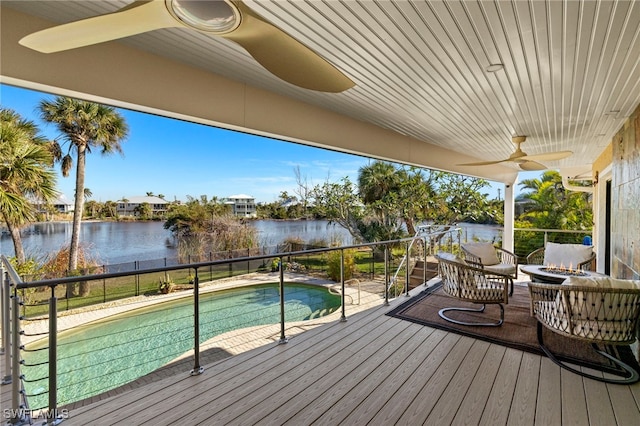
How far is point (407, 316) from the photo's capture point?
3.95m

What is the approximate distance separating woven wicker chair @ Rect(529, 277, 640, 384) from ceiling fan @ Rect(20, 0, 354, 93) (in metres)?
2.66

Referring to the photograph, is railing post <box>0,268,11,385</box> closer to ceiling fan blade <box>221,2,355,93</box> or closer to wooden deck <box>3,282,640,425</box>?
wooden deck <box>3,282,640,425</box>

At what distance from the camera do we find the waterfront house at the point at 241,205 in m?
11.9

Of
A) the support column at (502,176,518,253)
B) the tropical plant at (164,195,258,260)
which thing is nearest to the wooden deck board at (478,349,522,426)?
the support column at (502,176,518,253)

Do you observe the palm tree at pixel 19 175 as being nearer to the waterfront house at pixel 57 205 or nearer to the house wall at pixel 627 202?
the waterfront house at pixel 57 205

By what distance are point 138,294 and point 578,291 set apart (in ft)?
32.1

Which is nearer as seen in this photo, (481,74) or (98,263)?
(481,74)

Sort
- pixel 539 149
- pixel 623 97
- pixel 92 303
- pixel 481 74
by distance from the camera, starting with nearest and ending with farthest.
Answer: pixel 481 74 → pixel 623 97 → pixel 539 149 → pixel 92 303

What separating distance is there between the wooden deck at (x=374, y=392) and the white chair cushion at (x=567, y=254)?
2867 millimetres

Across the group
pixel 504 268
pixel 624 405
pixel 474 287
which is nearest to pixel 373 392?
pixel 624 405

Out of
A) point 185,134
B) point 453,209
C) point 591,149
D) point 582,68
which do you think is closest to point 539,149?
point 591,149

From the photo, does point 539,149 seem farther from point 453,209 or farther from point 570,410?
point 453,209

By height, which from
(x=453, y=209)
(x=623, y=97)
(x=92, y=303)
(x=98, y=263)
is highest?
(x=623, y=97)

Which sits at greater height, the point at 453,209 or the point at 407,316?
the point at 453,209
